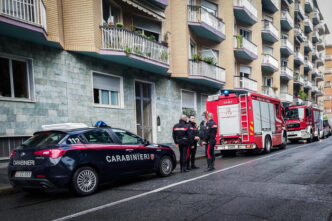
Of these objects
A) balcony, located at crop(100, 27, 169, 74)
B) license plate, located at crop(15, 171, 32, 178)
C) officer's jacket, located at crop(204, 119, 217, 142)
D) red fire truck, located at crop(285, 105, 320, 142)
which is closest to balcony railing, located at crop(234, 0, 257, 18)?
red fire truck, located at crop(285, 105, 320, 142)

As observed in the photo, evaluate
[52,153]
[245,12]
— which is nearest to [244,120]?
[52,153]

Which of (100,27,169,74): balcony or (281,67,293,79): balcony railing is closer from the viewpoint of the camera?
(100,27,169,74): balcony

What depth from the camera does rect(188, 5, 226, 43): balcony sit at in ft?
59.9

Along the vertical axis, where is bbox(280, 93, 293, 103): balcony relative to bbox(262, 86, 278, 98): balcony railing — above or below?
below

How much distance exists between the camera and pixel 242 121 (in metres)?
12.5

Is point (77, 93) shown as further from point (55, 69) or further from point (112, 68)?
point (112, 68)

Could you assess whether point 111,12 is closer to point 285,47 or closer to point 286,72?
point 285,47

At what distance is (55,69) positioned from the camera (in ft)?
36.8

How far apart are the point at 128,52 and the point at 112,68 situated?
1.51m

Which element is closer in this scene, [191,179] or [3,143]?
[191,179]

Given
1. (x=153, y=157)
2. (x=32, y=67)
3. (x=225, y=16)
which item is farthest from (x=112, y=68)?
(x=225, y=16)

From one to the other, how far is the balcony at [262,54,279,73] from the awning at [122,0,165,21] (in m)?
16.0

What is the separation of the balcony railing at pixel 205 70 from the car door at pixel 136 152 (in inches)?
443

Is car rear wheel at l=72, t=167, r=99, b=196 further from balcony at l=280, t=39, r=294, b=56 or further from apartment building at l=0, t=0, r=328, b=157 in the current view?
balcony at l=280, t=39, r=294, b=56
